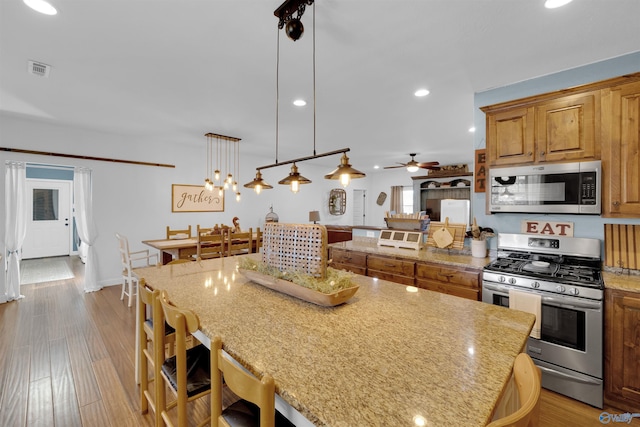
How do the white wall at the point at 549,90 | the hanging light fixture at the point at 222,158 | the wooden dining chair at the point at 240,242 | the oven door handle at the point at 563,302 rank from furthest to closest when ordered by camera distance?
the hanging light fixture at the point at 222,158
the wooden dining chair at the point at 240,242
the white wall at the point at 549,90
the oven door handle at the point at 563,302

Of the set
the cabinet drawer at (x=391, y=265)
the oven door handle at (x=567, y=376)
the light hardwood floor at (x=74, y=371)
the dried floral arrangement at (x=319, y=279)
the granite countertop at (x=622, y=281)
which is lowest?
the light hardwood floor at (x=74, y=371)

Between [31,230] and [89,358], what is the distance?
246 inches

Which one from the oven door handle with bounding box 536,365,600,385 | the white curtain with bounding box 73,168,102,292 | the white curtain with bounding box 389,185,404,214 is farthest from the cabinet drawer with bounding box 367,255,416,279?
the white curtain with bounding box 389,185,404,214

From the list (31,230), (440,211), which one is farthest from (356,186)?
(31,230)

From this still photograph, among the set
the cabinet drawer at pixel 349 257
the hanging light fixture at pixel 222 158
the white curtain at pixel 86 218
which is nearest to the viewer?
the cabinet drawer at pixel 349 257

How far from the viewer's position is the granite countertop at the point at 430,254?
2.47 meters

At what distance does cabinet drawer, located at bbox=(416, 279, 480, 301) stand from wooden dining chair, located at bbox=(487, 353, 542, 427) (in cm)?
167

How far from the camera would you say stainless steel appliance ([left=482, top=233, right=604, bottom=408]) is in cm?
186

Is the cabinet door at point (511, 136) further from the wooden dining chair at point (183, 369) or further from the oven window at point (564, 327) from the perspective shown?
the wooden dining chair at point (183, 369)

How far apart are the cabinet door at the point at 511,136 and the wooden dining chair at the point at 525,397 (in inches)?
85.3

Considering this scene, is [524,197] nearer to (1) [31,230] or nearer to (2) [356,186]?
(2) [356,186]

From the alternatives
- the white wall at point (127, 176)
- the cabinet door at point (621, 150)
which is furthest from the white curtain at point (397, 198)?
the cabinet door at point (621, 150)

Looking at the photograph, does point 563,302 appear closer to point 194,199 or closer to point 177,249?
point 177,249

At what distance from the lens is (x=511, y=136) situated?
8.09ft
